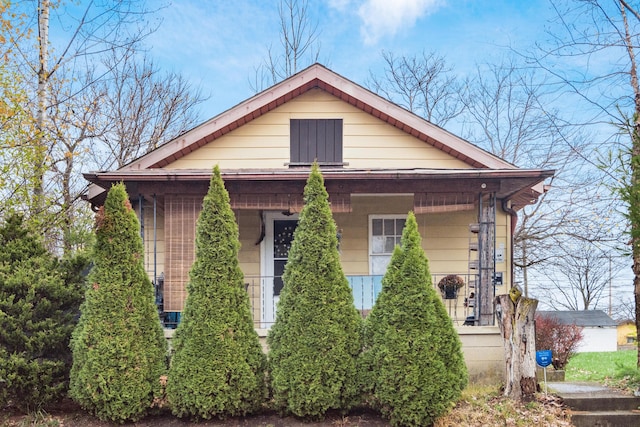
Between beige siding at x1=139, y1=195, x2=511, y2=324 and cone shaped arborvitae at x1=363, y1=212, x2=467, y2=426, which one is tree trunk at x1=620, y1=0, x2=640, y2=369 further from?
beige siding at x1=139, y1=195, x2=511, y2=324

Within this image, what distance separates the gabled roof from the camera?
31.0 feet

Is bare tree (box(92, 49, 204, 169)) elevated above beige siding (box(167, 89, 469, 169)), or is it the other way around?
bare tree (box(92, 49, 204, 169))

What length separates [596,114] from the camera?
1020 centimetres

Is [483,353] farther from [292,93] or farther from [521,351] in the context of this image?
[292,93]

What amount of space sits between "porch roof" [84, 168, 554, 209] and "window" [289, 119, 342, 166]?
151 cm

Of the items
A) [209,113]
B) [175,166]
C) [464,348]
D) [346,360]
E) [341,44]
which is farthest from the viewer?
[209,113]

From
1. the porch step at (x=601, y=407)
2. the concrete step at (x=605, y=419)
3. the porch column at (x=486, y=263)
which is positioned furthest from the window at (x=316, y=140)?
the concrete step at (x=605, y=419)

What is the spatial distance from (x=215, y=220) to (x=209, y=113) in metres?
16.6

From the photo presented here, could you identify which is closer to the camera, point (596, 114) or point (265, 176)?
point (265, 176)

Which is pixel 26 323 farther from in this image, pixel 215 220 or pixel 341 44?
pixel 341 44

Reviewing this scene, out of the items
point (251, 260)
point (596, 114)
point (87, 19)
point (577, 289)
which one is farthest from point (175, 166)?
point (577, 289)

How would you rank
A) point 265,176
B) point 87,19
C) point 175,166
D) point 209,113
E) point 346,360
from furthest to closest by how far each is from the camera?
point 209,113
point 87,19
point 175,166
point 265,176
point 346,360

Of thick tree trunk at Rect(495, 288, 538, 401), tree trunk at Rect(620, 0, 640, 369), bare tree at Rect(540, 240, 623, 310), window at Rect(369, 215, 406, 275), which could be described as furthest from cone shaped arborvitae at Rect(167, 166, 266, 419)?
bare tree at Rect(540, 240, 623, 310)

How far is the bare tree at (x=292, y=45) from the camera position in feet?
66.8
